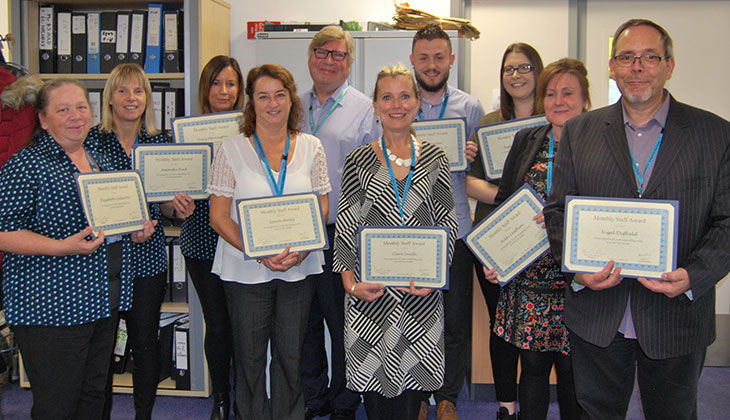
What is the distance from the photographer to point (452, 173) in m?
2.83

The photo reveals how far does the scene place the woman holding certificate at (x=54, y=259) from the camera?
205 centimetres

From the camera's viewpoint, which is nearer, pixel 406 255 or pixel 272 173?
pixel 406 255

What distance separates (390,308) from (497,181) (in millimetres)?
930

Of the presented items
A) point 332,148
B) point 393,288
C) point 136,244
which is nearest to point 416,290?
point 393,288

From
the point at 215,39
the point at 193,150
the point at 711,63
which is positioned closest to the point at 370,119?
the point at 193,150

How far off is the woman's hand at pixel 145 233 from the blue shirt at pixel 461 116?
1.38 metres

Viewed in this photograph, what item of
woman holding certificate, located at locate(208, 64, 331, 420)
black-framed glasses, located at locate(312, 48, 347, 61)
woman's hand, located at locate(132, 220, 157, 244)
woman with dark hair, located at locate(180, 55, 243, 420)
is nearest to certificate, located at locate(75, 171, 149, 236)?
woman's hand, located at locate(132, 220, 157, 244)

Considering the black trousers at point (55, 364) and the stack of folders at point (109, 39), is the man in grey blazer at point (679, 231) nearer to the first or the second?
the black trousers at point (55, 364)

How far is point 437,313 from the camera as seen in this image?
2238 mm

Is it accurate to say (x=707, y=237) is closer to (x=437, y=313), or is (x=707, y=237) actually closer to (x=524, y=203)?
(x=524, y=203)

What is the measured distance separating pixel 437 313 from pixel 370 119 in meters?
1.16

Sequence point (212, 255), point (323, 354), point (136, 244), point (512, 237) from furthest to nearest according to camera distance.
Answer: point (323, 354), point (212, 255), point (136, 244), point (512, 237)

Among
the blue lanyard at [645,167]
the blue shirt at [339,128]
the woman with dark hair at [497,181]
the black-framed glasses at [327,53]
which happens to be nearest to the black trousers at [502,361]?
the woman with dark hair at [497,181]

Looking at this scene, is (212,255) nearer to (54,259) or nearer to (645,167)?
(54,259)
